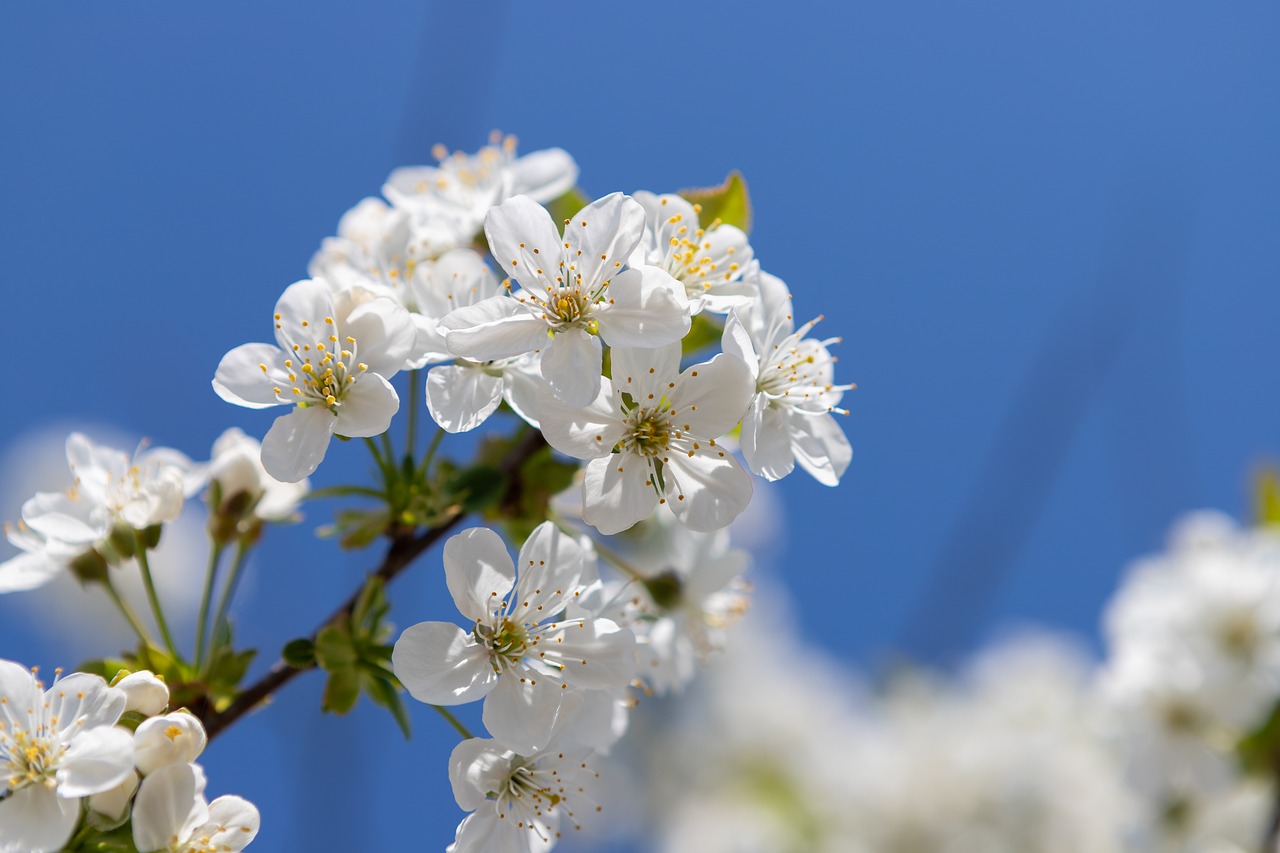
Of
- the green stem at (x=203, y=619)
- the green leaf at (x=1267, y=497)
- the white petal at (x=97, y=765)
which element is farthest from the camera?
the green leaf at (x=1267, y=497)

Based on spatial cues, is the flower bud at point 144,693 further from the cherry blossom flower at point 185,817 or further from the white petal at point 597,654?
the white petal at point 597,654

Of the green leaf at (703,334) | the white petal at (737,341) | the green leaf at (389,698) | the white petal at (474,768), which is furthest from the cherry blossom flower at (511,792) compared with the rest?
the green leaf at (703,334)

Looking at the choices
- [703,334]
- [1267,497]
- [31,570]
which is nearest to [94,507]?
[31,570]

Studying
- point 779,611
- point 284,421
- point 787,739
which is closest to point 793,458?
point 284,421

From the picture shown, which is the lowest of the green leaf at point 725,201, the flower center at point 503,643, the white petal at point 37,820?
the white petal at point 37,820

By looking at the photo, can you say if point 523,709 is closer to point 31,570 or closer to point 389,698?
point 389,698

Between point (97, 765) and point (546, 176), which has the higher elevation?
point (546, 176)

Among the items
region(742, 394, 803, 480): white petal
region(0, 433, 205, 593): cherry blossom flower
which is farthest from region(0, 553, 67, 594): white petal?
region(742, 394, 803, 480): white petal
